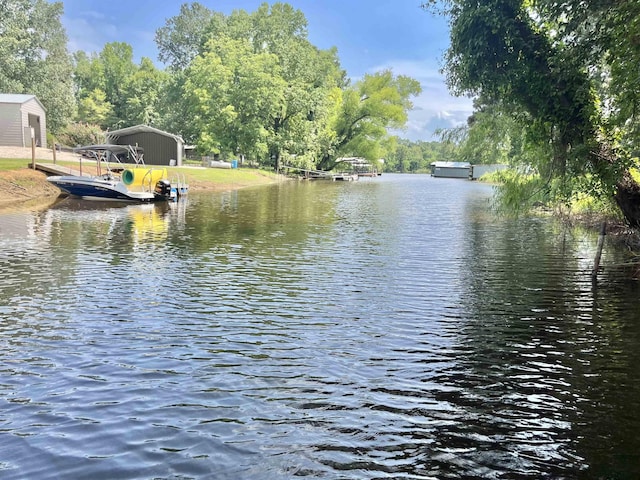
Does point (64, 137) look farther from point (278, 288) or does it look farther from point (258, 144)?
point (278, 288)

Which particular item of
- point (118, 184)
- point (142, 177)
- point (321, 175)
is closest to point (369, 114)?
point (321, 175)

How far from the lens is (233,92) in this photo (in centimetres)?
6550

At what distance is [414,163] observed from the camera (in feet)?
651

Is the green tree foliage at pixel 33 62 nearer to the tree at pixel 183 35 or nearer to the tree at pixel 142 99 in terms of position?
the tree at pixel 142 99

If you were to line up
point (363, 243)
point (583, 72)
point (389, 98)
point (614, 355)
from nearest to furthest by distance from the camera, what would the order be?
point (614, 355) → point (583, 72) → point (363, 243) → point (389, 98)

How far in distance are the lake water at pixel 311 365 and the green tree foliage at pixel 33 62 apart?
5375 centimetres

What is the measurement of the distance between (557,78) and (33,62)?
69.3m

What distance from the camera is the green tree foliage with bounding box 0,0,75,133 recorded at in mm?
59156

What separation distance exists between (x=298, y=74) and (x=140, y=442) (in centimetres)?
7300

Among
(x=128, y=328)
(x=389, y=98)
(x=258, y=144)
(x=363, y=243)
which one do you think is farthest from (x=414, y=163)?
(x=128, y=328)

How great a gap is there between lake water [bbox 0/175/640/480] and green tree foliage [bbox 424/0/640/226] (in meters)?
3.38

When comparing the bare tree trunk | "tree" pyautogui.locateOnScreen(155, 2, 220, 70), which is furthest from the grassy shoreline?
"tree" pyautogui.locateOnScreen(155, 2, 220, 70)

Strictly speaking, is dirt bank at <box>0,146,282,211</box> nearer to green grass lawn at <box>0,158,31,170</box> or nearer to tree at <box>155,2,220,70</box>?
green grass lawn at <box>0,158,31,170</box>

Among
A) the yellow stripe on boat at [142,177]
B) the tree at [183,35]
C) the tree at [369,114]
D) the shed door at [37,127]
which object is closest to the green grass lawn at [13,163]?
the yellow stripe on boat at [142,177]
